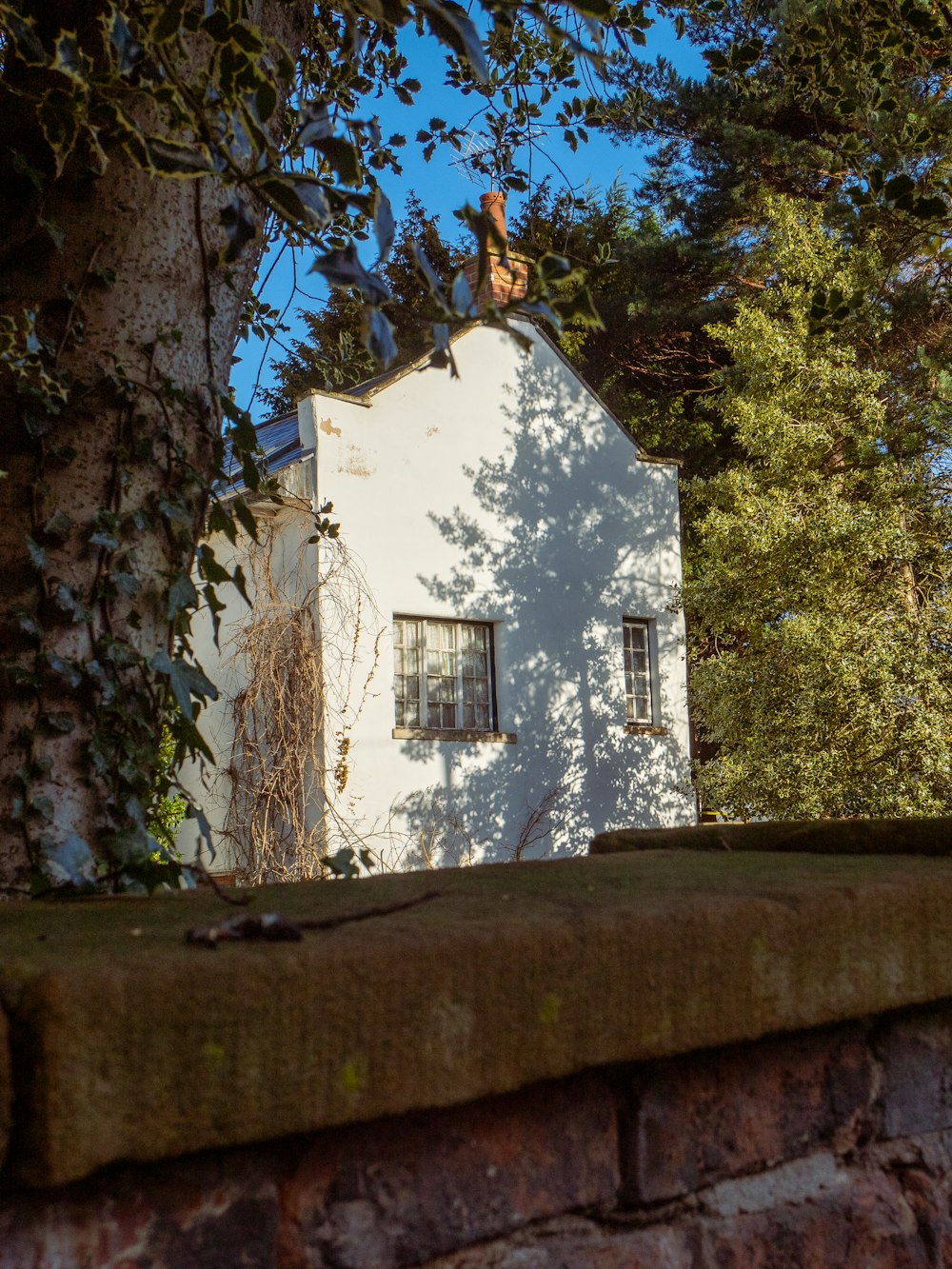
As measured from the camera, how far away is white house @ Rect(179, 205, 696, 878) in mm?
10914

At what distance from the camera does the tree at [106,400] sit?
2.13 meters

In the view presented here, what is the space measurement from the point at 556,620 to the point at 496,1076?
40.7 ft

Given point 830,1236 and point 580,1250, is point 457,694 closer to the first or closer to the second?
point 830,1236

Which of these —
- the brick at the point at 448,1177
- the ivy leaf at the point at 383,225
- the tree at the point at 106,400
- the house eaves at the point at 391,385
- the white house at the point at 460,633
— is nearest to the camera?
the brick at the point at 448,1177

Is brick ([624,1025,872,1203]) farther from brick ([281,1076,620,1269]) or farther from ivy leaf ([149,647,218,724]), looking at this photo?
ivy leaf ([149,647,218,724])

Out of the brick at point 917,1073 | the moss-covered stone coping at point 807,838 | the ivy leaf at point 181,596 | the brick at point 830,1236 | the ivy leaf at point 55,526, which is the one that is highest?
the ivy leaf at point 55,526

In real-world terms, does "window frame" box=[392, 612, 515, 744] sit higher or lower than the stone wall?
higher

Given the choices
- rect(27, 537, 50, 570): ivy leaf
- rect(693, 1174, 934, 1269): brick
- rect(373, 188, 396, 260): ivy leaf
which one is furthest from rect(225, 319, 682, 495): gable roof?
rect(693, 1174, 934, 1269): brick

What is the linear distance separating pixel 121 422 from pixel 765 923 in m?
1.68

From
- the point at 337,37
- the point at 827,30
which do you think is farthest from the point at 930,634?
the point at 337,37

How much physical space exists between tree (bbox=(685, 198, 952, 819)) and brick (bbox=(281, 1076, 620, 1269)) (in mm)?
10930

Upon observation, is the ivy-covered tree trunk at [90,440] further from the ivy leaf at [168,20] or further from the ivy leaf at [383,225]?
the ivy leaf at [383,225]

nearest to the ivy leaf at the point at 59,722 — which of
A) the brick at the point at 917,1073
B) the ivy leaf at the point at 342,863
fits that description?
the ivy leaf at the point at 342,863

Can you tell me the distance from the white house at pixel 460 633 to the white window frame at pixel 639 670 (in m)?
0.03
